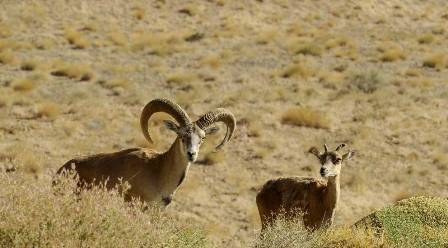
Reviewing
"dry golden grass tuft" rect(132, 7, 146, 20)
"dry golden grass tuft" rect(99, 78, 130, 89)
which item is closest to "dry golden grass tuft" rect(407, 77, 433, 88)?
"dry golden grass tuft" rect(99, 78, 130, 89)

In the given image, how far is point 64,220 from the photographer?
6.82 m

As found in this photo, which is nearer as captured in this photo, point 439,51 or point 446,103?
point 446,103

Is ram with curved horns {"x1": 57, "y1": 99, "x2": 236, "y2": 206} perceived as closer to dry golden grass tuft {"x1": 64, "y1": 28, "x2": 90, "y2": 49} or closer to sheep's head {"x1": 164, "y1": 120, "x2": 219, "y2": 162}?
sheep's head {"x1": 164, "y1": 120, "x2": 219, "y2": 162}

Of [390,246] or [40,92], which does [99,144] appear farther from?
[390,246]

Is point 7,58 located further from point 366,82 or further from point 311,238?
point 311,238

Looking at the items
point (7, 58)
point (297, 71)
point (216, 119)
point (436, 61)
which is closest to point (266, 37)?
point (297, 71)

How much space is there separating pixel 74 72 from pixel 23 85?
3.03 m

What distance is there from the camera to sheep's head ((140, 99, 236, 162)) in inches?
425

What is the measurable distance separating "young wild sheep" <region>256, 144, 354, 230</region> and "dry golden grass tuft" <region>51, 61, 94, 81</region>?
53.9 feet

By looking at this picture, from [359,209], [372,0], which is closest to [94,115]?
[359,209]

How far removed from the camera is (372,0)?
47031 millimetres

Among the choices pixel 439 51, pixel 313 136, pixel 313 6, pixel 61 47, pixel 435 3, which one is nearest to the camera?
pixel 313 136

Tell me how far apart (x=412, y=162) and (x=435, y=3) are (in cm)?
3219

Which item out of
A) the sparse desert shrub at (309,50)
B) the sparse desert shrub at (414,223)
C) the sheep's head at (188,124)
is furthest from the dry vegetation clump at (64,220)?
the sparse desert shrub at (309,50)
